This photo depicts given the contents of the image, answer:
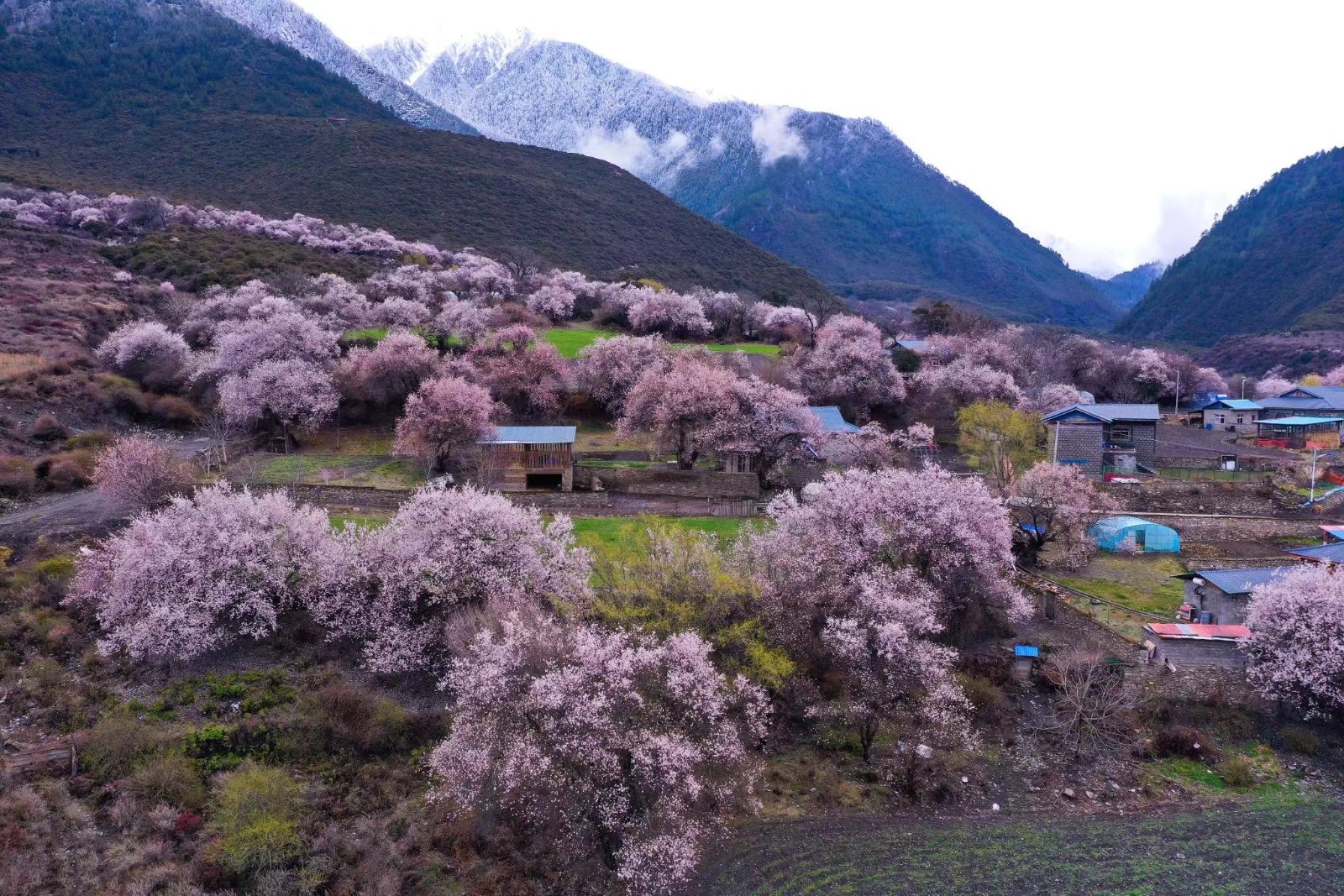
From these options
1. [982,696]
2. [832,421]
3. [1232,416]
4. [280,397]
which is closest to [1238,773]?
[982,696]

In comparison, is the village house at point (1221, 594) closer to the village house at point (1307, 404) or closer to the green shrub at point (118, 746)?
the green shrub at point (118, 746)

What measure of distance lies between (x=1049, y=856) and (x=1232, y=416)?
169ft

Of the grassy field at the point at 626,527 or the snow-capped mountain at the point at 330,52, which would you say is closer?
the grassy field at the point at 626,527

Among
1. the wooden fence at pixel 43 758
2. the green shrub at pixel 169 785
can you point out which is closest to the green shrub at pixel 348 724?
the green shrub at pixel 169 785

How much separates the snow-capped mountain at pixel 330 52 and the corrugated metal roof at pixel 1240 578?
137933mm

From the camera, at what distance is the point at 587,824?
53.5 feet

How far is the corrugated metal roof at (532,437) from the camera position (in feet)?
116

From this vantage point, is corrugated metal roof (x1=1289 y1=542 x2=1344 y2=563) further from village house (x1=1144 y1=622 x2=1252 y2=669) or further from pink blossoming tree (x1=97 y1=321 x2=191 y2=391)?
pink blossoming tree (x1=97 y1=321 x2=191 y2=391)

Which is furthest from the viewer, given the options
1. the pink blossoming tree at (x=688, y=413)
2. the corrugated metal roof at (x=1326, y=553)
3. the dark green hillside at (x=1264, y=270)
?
the dark green hillside at (x=1264, y=270)

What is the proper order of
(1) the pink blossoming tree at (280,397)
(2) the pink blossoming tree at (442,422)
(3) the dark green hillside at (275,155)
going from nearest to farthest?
(2) the pink blossoming tree at (442,422) → (1) the pink blossoming tree at (280,397) → (3) the dark green hillside at (275,155)

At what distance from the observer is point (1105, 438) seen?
142 ft

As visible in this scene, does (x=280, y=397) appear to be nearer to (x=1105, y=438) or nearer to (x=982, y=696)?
(x=982, y=696)

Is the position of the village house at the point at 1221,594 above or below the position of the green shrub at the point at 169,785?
above

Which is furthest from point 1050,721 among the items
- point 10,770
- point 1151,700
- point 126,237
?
point 126,237
